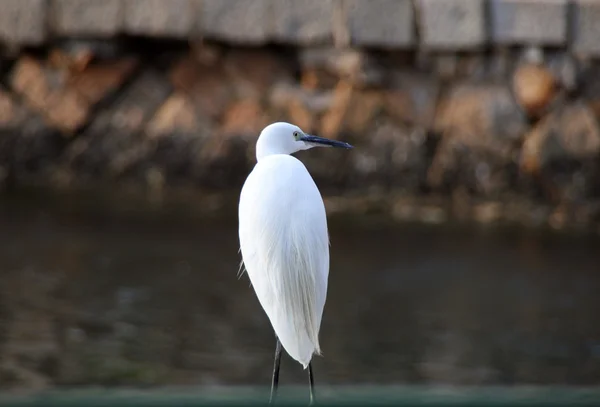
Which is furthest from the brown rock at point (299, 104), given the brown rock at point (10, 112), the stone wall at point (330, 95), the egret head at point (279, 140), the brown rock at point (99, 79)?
the egret head at point (279, 140)

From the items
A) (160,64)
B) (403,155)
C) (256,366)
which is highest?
(160,64)

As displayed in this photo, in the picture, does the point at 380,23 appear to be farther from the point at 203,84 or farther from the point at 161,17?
the point at 161,17

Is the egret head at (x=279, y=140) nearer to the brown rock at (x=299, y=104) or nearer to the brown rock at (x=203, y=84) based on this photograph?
the brown rock at (x=299, y=104)

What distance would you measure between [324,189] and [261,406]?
6.35m

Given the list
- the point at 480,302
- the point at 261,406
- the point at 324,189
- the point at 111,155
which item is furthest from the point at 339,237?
the point at 261,406

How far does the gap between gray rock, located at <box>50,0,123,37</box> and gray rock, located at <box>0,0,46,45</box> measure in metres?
0.11

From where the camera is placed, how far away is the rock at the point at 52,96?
775 centimetres

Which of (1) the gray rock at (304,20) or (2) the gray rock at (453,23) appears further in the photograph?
(1) the gray rock at (304,20)

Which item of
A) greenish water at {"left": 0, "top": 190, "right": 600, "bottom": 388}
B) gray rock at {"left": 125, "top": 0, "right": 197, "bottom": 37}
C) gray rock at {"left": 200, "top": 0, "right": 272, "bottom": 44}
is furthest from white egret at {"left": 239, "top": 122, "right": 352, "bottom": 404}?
gray rock at {"left": 125, "top": 0, "right": 197, "bottom": 37}

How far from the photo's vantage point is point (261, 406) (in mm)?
1115

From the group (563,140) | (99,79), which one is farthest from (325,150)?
(99,79)

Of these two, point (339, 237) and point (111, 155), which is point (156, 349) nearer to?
point (339, 237)

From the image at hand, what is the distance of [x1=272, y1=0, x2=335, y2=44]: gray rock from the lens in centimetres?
742

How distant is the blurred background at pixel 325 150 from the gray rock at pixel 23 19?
1cm
